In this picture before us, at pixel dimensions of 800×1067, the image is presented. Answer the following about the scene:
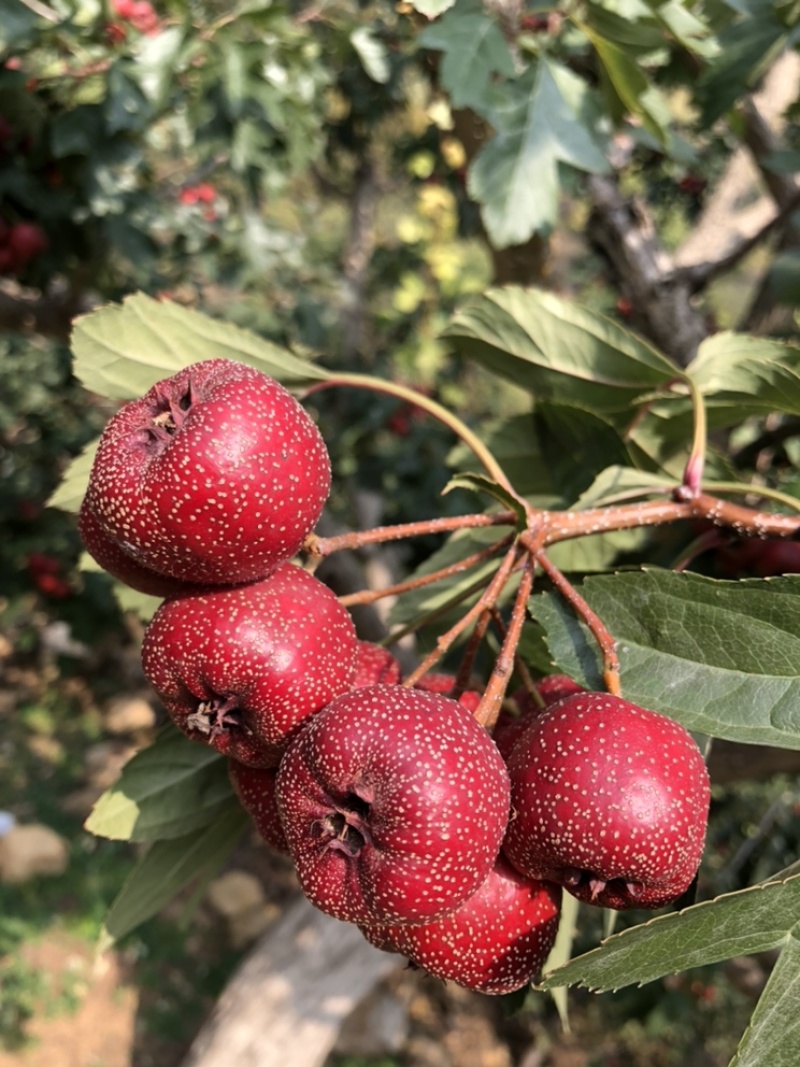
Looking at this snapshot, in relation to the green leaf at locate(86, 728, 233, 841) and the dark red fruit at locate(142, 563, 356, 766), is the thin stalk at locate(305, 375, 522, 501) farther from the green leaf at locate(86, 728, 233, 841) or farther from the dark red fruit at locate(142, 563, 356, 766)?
the green leaf at locate(86, 728, 233, 841)

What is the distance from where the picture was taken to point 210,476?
33.4 inches

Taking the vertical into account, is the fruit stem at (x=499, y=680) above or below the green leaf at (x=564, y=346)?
below

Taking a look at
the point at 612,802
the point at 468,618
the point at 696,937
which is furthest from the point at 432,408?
the point at 696,937

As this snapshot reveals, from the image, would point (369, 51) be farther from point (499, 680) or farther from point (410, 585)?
point (499, 680)

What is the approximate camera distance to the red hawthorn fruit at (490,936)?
2.88 ft

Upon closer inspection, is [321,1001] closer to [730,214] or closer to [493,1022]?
[493,1022]

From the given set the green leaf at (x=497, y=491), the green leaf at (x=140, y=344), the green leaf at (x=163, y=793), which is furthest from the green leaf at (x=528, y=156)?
the green leaf at (x=163, y=793)

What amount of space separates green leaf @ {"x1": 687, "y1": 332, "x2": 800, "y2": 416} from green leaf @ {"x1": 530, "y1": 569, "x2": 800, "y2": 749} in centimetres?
40

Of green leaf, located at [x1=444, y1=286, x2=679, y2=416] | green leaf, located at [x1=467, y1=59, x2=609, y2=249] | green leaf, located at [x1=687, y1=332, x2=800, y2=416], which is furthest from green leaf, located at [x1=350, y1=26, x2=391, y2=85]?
green leaf, located at [x1=687, y1=332, x2=800, y2=416]

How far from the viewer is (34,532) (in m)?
4.23

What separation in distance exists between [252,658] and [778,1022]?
0.56m

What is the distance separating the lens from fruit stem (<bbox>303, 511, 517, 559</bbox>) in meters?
1.00

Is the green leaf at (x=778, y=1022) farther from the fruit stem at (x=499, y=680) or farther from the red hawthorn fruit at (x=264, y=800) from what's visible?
the red hawthorn fruit at (x=264, y=800)

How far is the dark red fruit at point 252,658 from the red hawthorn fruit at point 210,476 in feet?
0.12
